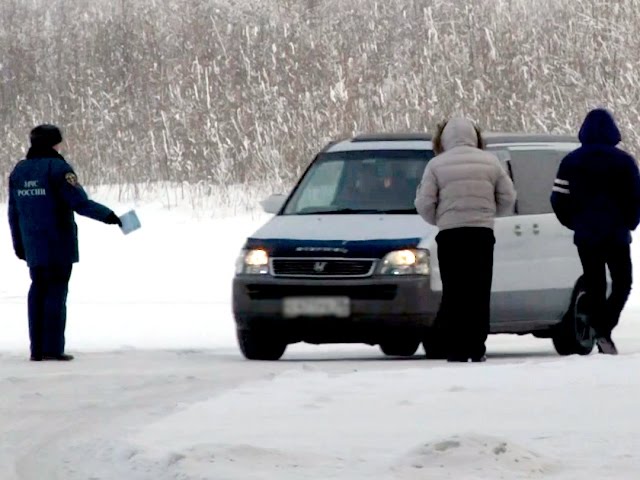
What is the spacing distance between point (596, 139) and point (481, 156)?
0.90 m

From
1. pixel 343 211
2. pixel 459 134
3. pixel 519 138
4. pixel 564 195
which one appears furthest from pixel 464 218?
pixel 519 138

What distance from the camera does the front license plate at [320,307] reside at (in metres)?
13.5

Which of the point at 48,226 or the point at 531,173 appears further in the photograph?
the point at 531,173

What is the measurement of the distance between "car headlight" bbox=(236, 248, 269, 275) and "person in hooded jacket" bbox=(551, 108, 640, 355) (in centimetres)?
208

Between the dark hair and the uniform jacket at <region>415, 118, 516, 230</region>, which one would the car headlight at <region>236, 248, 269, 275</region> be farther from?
the dark hair

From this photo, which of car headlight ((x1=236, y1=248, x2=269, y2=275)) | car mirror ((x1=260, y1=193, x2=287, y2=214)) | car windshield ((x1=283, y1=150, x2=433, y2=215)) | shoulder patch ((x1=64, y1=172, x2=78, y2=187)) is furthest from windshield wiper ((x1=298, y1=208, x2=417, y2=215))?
shoulder patch ((x1=64, y1=172, x2=78, y2=187))

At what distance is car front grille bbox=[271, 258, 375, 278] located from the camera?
44.3 ft

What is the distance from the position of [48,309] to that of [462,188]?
11.1 feet

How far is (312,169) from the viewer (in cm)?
1511

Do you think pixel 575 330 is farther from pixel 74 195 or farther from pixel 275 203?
pixel 74 195

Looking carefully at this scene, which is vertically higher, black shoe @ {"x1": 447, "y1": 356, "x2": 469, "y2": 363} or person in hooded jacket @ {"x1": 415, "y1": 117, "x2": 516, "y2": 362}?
person in hooded jacket @ {"x1": 415, "y1": 117, "x2": 516, "y2": 362}

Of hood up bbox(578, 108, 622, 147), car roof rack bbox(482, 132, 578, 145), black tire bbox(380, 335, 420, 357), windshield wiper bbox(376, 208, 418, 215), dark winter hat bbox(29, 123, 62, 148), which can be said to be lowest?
black tire bbox(380, 335, 420, 357)

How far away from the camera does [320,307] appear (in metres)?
13.5

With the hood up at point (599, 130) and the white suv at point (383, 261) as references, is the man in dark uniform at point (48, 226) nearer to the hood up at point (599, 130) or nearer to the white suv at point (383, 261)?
the white suv at point (383, 261)
